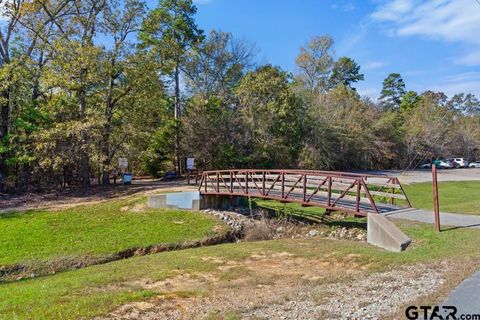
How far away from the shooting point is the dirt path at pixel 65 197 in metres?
16.9

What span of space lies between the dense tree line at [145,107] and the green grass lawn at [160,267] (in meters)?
12.2

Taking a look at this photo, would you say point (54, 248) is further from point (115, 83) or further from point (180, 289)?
point (115, 83)

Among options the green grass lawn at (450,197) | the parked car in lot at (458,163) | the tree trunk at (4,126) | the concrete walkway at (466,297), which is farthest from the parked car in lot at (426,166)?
the concrete walkway at (466,297)

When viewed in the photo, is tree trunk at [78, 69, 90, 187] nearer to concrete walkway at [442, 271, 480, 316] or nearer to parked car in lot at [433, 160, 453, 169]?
concrete walkway at [442, 271, 480, 316]

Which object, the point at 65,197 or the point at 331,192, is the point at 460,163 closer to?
the point at 331,192

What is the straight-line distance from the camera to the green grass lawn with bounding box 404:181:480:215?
1287cm

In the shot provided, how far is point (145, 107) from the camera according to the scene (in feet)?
76.4

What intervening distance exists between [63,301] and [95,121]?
15525 mm

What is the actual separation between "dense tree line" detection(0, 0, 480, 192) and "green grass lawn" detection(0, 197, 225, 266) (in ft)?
17.3

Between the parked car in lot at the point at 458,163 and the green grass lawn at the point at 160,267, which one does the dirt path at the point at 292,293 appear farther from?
the parked car in lot at the point at 458,163

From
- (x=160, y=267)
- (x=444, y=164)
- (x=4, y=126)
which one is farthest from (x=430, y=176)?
(x=4, y=126)

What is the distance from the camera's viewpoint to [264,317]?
4914 mm

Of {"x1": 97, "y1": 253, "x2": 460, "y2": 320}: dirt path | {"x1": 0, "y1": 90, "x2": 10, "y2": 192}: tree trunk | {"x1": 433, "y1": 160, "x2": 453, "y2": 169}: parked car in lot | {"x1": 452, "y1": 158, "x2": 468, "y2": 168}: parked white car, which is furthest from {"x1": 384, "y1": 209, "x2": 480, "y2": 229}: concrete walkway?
{"x1": 452, "y1": 158, "x2": 468, "y2": 168}: parked white car

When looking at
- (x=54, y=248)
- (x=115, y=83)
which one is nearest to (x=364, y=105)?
(x=115, y=83)
